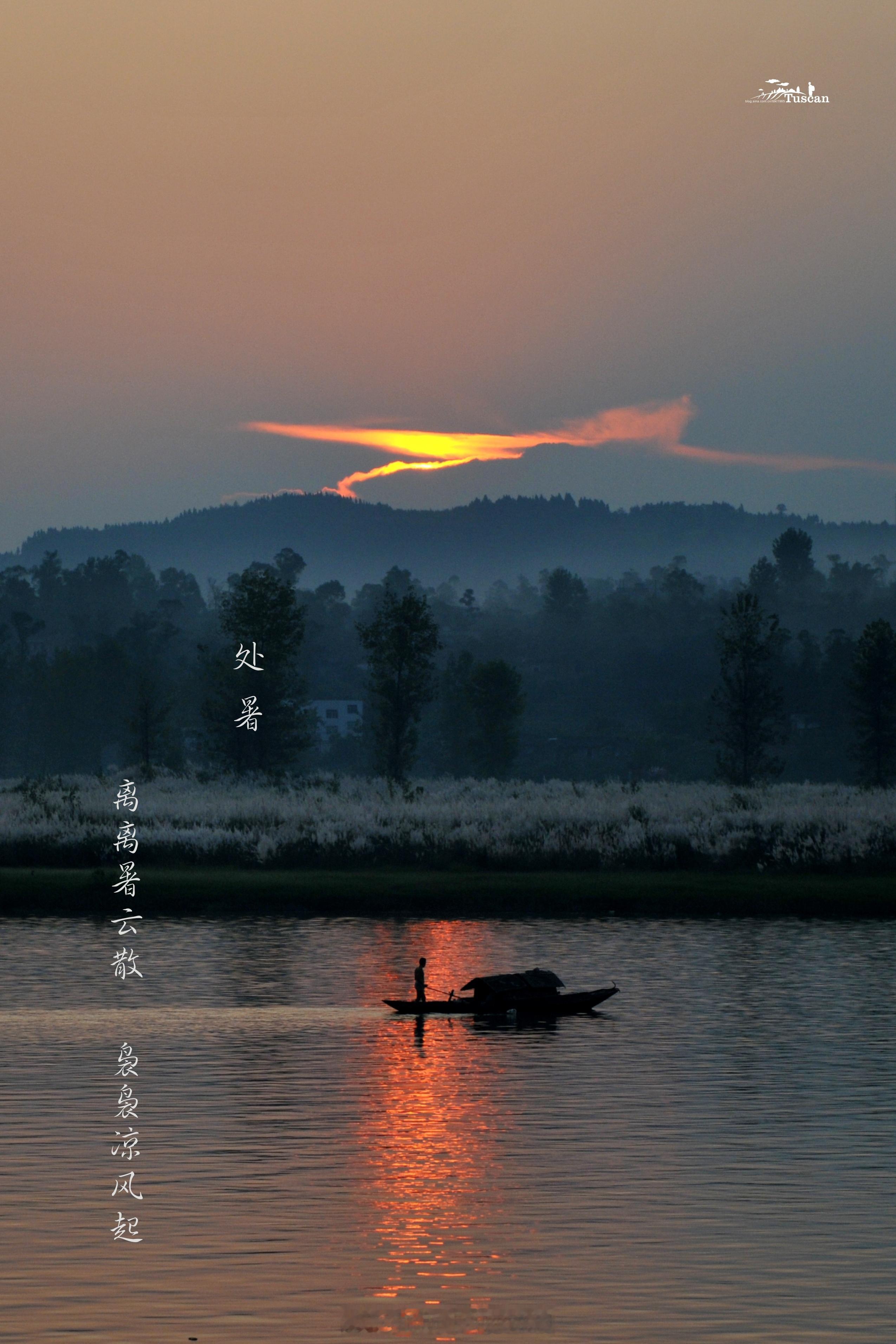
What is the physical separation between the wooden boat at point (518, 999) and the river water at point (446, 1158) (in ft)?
1.31

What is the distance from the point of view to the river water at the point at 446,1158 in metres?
16.0

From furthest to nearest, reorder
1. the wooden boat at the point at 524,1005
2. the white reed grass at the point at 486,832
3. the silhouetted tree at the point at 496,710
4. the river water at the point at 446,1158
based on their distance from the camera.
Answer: the silhouetted tree at the point at 496,710 → the white reed grass at the point at 486,832 → the wooden boat at the point at 524,1005 → the river water at the point at 446,1158

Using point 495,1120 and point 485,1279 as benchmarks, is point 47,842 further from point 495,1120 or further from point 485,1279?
point 485,1279

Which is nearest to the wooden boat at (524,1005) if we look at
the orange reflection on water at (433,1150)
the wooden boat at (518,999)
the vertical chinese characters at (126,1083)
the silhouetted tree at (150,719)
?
the wooden boat at (518,999)

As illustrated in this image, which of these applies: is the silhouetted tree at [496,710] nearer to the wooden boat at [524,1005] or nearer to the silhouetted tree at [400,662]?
the silhouetted tree at [400,662]

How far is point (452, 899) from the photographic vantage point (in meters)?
56.5

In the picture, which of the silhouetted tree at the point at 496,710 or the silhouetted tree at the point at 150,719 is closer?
the silhouetted tree at the point at 150,719

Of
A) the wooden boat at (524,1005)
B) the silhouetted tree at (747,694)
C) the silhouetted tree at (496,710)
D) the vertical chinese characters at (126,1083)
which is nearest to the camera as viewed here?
the vertical chinese characters at (126,1083)

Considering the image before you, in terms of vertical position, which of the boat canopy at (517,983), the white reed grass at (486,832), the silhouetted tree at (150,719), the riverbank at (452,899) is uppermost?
the silhouetted tree at (150,719)

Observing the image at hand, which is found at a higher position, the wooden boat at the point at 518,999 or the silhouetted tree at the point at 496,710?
the silhouetted tree at the point at 496,710

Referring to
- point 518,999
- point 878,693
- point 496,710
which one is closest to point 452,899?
point 518,999

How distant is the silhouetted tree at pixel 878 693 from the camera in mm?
103250

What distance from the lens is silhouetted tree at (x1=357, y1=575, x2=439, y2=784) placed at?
106 metres

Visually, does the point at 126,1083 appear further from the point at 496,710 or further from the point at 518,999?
the point at 496,710
